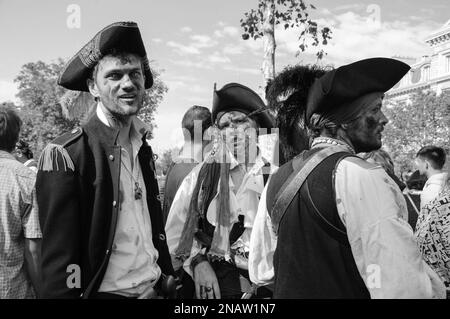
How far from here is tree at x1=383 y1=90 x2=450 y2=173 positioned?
3375 cm

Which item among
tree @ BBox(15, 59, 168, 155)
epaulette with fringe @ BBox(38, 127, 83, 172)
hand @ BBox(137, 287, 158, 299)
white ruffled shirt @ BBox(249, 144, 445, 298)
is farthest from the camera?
tree @ BBox(15, 59, 168, 155)

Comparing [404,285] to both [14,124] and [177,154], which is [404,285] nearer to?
[14,124]

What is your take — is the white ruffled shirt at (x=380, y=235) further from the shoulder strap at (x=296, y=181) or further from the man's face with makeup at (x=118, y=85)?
the man's face with makeup at (x=118, y=85)

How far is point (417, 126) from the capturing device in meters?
35.2

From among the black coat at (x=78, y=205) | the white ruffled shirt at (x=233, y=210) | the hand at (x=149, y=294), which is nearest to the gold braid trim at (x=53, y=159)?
the black coat at (x=78, y=205)

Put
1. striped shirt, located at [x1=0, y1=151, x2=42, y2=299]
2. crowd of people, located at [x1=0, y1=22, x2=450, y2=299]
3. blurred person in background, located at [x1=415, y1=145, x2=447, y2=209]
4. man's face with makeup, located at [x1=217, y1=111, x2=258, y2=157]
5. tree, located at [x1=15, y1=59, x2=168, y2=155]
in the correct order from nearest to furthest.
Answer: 1. crowd of people, located at [x1=0, y1=22, x2=450, y2=299]
2. striped shirt, located at [x1=0, y1=151, x2=42, y2=299]
3. man's face with makeup, located at [x1=217, y1=111, x2=258, y2=157]
4. blurred person in background, located at [x1=415, y1=145, x2=447, y2=209]
5. tree, located at [x1=15, y1=59, x2=168, y2=155]

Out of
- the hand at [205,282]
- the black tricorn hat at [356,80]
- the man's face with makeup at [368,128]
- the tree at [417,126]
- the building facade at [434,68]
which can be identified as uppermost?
the building facade at [434,68]

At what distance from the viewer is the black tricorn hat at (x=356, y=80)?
202 centimetres

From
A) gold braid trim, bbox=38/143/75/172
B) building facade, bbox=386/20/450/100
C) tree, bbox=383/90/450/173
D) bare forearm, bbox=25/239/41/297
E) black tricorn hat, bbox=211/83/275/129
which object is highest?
building facade, bbox=386/20/450/100

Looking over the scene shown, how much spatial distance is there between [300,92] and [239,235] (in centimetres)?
131

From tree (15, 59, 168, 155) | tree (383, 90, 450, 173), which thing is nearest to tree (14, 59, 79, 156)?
tree (15, 59, 168, 155)

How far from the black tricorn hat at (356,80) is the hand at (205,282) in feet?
5.29

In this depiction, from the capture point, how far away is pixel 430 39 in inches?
1811

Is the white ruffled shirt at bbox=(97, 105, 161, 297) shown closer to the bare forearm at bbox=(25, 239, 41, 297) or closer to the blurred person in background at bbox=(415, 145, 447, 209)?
the bare forearm at bbox=(25, 239, 41, 297)
